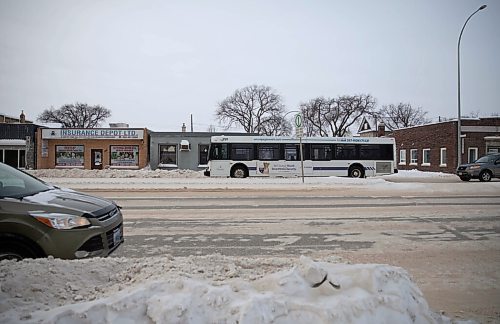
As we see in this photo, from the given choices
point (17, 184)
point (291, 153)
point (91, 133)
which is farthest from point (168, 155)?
point (17, 184)

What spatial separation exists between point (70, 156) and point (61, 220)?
1378 inches

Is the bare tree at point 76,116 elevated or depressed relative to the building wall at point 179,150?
elevated

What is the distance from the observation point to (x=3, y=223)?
4.36m

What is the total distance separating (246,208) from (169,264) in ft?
25.2

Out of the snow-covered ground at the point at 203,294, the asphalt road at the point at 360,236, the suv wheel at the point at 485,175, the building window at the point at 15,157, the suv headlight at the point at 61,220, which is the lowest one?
the asphalt road at the point at 360,236

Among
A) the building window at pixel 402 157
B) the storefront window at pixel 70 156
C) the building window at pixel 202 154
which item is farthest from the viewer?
the building window at pixel 402 157

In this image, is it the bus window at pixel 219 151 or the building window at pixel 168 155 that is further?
the building window at pixel 168 155

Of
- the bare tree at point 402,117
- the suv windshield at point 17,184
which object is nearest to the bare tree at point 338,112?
the bare tree at point 402,117

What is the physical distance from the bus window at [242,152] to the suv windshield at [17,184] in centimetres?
2011

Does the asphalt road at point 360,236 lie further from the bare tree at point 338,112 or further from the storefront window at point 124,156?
the bare tree at point 338,112

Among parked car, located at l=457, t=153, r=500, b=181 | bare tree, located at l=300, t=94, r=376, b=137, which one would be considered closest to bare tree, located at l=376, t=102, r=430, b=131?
bare tree, located at l=300, t=94, r=376, b=137

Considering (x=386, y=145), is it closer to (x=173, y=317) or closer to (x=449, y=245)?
(x=449, y=245)

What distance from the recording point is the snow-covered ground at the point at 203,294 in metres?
3.02

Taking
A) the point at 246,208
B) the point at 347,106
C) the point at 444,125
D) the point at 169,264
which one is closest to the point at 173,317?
the point at 169,264
